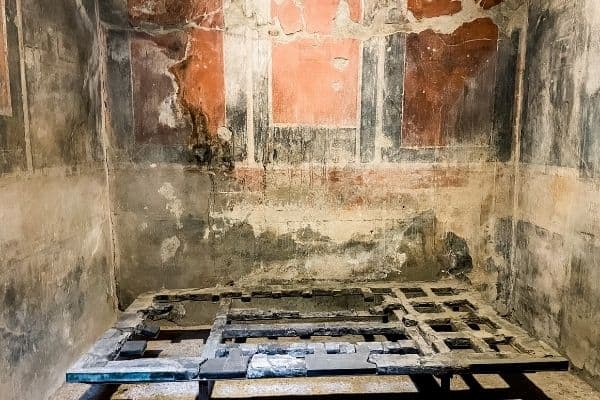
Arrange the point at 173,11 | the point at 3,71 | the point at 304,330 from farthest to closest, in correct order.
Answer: the point at 173,11
the point at 304,330
the point at 3,71

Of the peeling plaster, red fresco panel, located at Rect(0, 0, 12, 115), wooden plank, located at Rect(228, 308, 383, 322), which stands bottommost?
wooden plank, located at Rect(228, 308, 383, 322)

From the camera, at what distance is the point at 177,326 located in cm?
289

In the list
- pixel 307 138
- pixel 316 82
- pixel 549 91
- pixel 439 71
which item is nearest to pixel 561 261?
pixel 549 91

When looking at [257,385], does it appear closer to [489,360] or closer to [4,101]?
[489,360]

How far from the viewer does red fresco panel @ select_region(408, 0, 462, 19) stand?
2.81 m

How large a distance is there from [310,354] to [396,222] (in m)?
1.30

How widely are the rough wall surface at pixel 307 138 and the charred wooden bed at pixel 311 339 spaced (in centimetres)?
21

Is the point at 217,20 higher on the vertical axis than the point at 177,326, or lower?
higher

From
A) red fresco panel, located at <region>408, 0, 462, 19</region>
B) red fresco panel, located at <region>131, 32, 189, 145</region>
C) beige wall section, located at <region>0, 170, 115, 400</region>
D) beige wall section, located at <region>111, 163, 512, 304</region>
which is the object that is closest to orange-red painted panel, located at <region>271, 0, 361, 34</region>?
red fresco panel, located at <region>408, 0, 462, 19</region>

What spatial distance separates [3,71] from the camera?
69.3 inches

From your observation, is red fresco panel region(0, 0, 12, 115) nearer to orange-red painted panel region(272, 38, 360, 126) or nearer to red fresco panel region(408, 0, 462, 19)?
orange-red painted panel region(272, 38, 360, 126)

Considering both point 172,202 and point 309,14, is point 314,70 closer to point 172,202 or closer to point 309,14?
point 309,14

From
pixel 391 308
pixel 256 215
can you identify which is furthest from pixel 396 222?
pixel 256 215

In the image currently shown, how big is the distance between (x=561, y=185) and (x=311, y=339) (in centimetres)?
169
